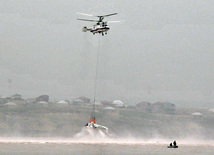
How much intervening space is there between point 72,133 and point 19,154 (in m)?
106

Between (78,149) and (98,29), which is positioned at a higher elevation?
(98,29)

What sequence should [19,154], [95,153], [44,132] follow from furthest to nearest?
[44,132]
[95,153]
[19,154]

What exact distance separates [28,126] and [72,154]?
11498cm

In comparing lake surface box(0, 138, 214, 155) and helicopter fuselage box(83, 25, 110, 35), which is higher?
helicopter fuselage box(83, 25, 110, 35)

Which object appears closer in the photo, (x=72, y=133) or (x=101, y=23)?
(x=101, y=23)

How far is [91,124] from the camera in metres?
102

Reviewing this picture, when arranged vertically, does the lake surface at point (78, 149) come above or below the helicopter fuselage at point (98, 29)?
below

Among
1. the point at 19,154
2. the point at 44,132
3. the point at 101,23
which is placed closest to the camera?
the point at 19,154

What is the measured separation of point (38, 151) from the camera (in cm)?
→ 9225

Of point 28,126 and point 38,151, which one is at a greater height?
point 28,126

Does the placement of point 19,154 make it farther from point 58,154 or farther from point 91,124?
point 91,124

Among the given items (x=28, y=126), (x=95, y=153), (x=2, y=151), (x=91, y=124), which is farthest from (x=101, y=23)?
(x=28, y=126)

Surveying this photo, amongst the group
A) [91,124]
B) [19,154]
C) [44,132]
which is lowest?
[19,154]

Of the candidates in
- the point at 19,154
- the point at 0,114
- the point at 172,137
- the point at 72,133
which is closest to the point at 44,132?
the point at 72,133
